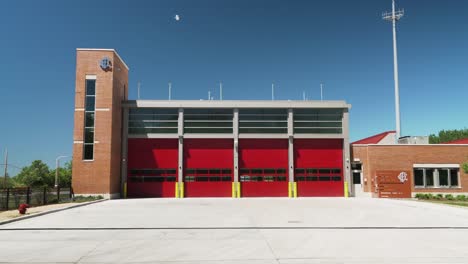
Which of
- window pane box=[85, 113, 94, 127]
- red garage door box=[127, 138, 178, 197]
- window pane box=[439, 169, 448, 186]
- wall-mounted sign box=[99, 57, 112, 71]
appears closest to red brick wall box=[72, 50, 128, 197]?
wall-mounted sign box=[99, 57, 112, 71]

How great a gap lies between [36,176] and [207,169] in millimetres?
73038

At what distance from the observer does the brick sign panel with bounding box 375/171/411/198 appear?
38.6 meters

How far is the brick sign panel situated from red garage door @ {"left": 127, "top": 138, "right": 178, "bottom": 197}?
839 inches

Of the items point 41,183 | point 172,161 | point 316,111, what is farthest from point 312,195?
point 41,183

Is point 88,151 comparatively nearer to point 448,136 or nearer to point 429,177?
point 429,177

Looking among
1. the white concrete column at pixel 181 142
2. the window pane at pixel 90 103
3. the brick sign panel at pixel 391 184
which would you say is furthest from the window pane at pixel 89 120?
the brick sign panel at pixel 391 184

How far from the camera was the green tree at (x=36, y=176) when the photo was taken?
94.6 meters

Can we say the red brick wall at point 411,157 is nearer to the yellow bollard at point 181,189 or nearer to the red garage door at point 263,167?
the red garage door at point 263,167

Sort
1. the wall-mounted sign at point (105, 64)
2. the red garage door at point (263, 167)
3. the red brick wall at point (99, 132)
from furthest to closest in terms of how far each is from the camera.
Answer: the red garage door at point (263, 167) < the wall-mounted sign at point (105, 64) < the red brick wall at point (99, 132)

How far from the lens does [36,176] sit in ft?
315

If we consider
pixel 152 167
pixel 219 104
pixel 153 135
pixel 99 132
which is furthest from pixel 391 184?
pixel 99 132

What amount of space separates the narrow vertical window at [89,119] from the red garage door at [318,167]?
69.8ft

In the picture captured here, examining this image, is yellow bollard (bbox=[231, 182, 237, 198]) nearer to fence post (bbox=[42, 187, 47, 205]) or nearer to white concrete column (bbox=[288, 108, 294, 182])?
white concrete column (bbox=[288, 108, 294, 182])

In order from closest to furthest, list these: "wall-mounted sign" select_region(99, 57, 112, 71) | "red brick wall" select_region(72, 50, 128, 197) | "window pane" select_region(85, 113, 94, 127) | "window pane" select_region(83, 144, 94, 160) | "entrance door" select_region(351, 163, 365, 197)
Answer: "red brick wall" select_region(72, 50, 128, 197)
"window pane" select_region(83, 144, 94, 160)
"window pane" select_region(85, 113, 94, 127)
"wall-mounted sign" select_region(99, 57, 112, 71)
"entrance door" select_region(351, 163, 365, 197)
